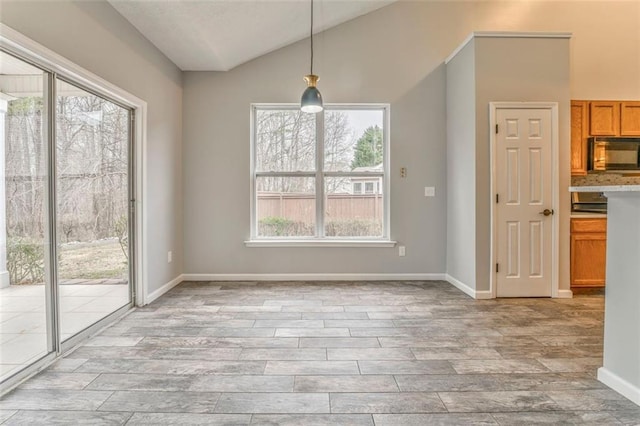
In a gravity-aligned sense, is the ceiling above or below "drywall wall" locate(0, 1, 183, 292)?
above

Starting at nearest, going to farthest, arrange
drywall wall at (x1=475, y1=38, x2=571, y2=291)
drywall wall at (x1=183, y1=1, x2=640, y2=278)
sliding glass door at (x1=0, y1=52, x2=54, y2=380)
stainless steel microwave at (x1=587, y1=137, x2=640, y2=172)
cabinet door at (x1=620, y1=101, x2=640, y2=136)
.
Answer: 1. sliding glass door at (x1=0, y1=52, x2=54, y2=380)
2. drywall wall at (x1=475, y1=38, x2=571, y2=291)
3. stainless steel microwave at (x1=587, y1=137, x2=640, y2=172)
4. cabinet door at (x1=620, y1=101, x2=640, y2=136)
5. drywall wall at (x1=183, y1=1, x2=640, y2=278)

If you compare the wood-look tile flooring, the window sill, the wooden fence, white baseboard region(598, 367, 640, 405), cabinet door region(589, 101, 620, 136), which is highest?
cabinet door region(589, 101, 620, 136)

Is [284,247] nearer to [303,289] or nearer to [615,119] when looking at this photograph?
[303,289]

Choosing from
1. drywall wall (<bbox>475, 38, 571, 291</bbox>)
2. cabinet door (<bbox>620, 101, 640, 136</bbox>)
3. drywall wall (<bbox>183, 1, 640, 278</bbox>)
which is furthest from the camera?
drywall wall (<bbox>183, 1, 640, 278</bbox>)

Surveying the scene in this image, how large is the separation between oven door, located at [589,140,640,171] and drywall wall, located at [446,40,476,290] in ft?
5.20

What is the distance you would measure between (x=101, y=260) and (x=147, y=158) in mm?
1100

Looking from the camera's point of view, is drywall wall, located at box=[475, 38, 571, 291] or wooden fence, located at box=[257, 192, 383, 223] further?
wooden fence, located at box=[257, 192, 383, 223]

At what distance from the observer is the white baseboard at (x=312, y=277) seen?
4684 millimetres

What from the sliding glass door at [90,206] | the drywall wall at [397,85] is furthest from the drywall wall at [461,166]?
the sliding glass door at [90,206]

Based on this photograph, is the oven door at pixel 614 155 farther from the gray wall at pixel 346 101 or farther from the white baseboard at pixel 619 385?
the white baseboard at pixel 619 385

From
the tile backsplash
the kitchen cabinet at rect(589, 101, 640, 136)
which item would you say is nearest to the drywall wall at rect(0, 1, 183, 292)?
the tile backsplash

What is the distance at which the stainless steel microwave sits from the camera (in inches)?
169

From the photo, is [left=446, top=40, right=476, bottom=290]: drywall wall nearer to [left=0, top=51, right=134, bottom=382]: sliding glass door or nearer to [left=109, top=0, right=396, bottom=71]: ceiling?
[left=109, top=0, right=396, bottom=71]: ceiling

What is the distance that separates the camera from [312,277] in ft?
15.4
